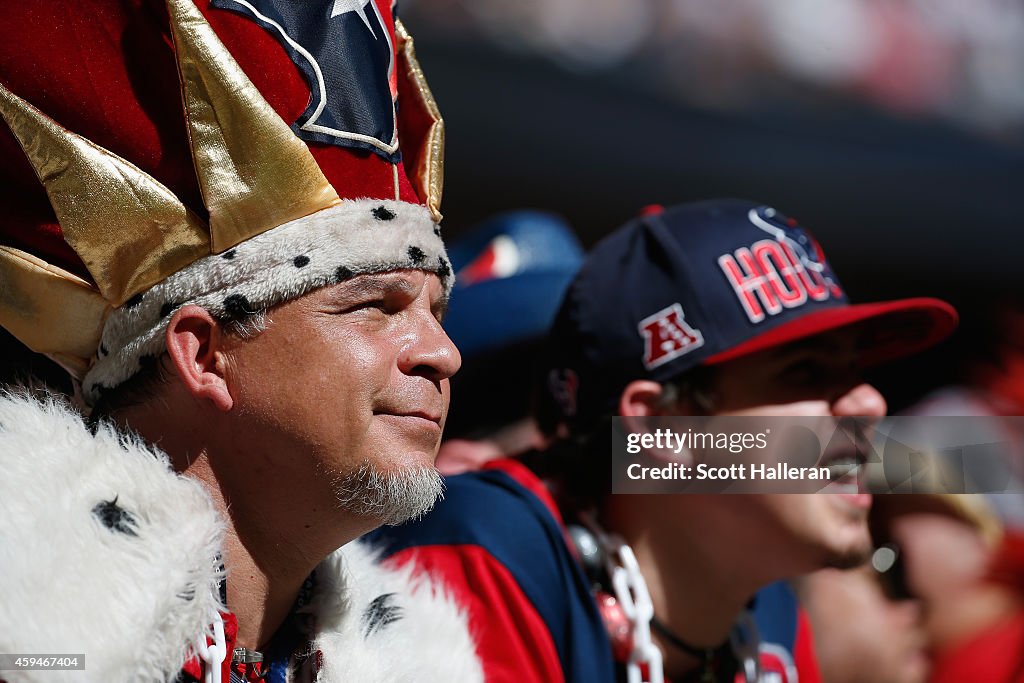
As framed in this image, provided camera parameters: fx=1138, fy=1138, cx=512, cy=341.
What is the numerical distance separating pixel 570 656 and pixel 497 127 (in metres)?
3.97

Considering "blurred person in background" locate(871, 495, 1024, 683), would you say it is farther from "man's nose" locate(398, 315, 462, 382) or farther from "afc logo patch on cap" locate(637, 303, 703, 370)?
"man's nose" locate(398, 315, 462, 382)

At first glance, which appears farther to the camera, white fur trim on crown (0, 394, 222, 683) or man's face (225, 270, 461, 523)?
man's face (225, 270, 461, 523)

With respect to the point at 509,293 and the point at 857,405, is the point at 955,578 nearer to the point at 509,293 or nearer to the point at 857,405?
the point at 857,405

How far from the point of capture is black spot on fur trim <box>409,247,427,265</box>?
1602mm

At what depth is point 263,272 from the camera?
152cm

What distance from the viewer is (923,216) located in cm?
693

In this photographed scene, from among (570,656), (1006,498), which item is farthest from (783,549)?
(1006,498)

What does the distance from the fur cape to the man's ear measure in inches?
4.4

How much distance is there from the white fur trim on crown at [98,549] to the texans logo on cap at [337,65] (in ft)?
1.66

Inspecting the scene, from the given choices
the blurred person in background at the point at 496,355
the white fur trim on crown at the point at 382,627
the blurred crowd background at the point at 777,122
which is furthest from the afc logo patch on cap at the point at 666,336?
the blurred crowd background at the point at 777,122

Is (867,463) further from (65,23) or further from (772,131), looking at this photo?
(772,131)

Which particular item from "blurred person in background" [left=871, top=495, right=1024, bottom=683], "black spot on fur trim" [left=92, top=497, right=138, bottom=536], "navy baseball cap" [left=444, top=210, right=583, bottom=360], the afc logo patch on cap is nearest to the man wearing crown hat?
"black spot on fur trim" [left=92, top=497, right=138, bottom=536]

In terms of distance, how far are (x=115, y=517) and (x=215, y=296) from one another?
0.31 meters

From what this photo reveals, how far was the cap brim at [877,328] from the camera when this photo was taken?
2.36 m
